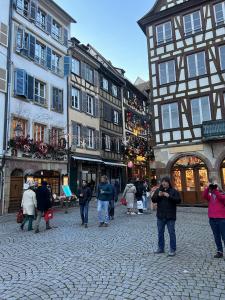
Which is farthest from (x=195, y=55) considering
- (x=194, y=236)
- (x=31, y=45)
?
(x=194, y=236)

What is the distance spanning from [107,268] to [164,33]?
1835cm

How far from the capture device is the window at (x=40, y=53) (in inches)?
761

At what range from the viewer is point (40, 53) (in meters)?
19.8

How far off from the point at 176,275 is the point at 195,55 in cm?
1667

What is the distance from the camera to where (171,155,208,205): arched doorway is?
688 inches

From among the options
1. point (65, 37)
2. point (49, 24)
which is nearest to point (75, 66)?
point (65, 37)

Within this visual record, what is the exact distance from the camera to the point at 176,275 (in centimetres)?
466

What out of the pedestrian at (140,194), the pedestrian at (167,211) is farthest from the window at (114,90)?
Answer: the pedestrian at (167,211)

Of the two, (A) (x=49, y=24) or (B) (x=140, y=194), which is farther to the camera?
(A) (x=49, y=24)

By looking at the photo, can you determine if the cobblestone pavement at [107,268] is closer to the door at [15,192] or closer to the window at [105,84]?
the door at [15,192]

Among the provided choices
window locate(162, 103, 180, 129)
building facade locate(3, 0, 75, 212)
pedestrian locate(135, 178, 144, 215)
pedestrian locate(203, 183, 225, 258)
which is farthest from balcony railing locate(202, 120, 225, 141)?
pedestrian locate(203, 183, 225, 258)

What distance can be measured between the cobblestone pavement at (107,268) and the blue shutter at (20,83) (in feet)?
35.3

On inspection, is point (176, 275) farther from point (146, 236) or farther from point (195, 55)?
point (195, 55)

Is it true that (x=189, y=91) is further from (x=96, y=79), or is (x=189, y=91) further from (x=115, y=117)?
(x=115, y=117)
